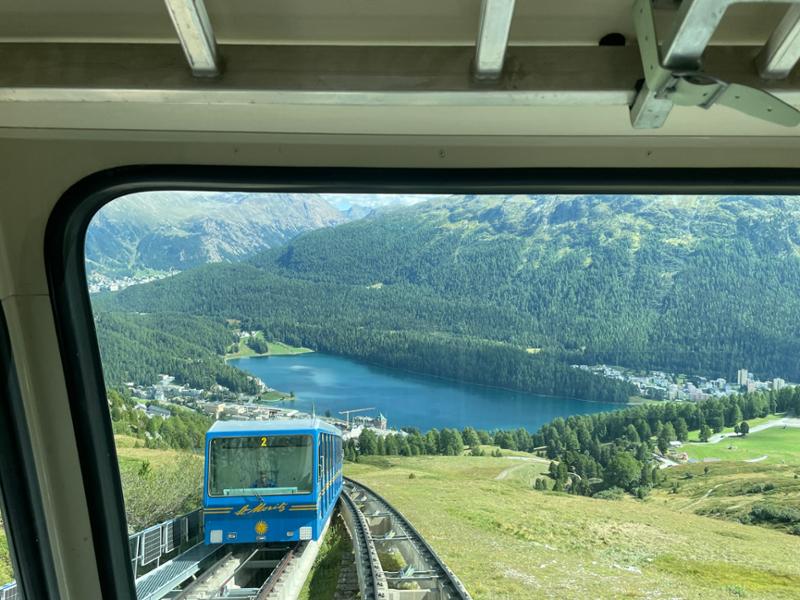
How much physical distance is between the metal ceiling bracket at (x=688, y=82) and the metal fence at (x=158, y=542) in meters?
2.04

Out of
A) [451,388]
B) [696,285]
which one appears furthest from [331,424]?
[696,285]

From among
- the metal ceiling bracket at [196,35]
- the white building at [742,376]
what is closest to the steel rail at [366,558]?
the white building at [742,376]

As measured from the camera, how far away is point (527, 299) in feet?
10.1

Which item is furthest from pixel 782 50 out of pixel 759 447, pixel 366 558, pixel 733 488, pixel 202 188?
pixel 366 558

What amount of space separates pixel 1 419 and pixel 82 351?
0.94ft

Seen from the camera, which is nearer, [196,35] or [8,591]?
[196,35]

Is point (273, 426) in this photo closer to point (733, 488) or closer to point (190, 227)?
point (190, 227)

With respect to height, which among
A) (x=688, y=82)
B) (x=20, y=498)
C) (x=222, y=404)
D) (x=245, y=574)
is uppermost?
(x=688, y=82)

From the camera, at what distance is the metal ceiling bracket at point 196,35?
1284 mm

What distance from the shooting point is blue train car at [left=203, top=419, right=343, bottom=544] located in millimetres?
3545

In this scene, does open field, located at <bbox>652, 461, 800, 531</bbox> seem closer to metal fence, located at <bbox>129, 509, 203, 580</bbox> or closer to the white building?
the white building

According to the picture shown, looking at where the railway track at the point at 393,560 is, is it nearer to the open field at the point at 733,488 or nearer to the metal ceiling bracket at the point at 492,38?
the open field at the point at 733,488

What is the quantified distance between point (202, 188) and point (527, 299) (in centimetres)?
152

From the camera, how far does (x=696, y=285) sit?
10.0 ft
